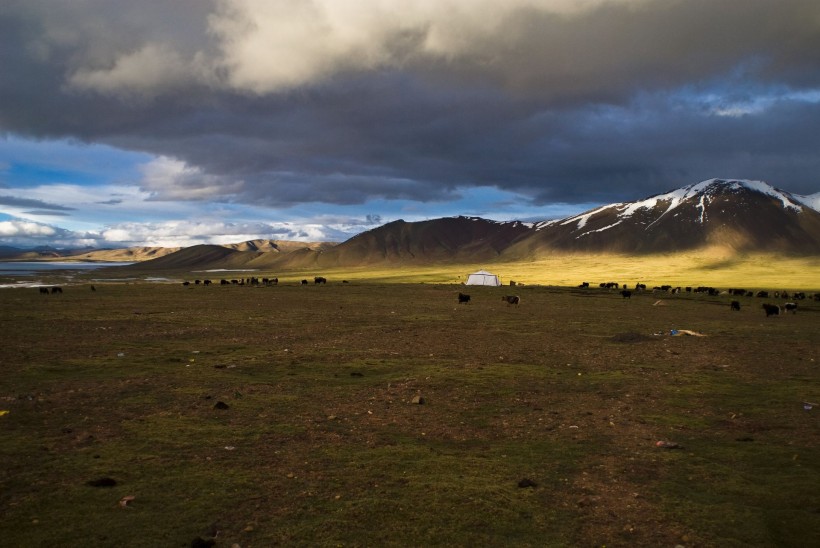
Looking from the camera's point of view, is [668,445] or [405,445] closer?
[405,445]

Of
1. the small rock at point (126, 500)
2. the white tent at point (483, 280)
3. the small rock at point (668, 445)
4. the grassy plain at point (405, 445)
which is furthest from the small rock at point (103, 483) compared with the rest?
the white tent at point (483, 280)

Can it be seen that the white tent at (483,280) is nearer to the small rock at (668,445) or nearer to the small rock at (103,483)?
the small rock at (668,445)

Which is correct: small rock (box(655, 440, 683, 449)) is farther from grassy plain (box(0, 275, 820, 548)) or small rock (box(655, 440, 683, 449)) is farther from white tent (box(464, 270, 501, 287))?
white tent (box(464, 270, 501, 287))

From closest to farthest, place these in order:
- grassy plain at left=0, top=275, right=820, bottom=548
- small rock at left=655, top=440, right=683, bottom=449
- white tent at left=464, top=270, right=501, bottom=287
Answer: grassy plain at left=0, top=275, right=820, bottom=548
small rock at left=655, top=440, right=683, bottom=449
white tent at left=464, top=270, right=501, bottom=287

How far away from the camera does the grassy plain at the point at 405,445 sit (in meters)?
7.91

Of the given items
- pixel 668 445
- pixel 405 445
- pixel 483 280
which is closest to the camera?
pixel 405 445

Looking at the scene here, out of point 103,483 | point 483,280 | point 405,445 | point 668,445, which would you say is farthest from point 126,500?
point 483,280

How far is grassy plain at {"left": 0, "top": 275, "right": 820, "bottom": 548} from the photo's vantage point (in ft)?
26.0

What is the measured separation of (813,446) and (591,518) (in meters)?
6.84

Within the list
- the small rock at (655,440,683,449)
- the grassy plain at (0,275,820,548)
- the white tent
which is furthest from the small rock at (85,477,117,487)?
the white tent

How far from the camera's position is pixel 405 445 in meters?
11.5

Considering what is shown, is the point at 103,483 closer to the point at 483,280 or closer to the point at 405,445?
the point at 405,445

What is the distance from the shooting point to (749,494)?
9.18m

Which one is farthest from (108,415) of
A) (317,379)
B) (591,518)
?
(591,518)
